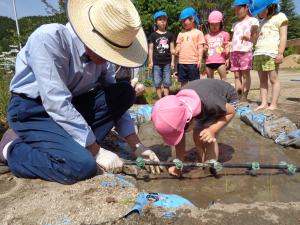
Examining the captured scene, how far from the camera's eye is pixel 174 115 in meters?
2.14

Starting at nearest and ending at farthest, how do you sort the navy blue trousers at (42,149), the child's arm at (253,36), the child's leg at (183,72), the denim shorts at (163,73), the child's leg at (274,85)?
the navy blue trousers at (42,149), the child's leg at (274,85), the child's arm at (253,36), the child's leg at (183,72), the denim shorts at (163,73)

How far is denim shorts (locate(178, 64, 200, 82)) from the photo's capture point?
536 cm

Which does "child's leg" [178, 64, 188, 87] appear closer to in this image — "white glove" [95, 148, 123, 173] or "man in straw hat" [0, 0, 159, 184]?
"man in straw hat" [0, 0, 159, 184]

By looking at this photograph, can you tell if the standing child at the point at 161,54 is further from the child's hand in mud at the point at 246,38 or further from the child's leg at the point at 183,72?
the child's hand in mud at the point at 246,38

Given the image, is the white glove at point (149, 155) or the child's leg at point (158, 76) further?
the child's leg at point (158, 76)

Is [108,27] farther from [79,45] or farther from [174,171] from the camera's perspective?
[174,171]

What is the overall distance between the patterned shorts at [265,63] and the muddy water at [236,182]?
4.55ft

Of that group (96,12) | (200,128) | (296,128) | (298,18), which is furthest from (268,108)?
(298,18)

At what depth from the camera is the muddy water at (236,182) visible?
216cm

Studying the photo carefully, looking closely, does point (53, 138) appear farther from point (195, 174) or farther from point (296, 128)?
point (296, 128)

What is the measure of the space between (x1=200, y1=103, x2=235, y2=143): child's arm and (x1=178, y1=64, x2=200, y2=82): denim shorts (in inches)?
111

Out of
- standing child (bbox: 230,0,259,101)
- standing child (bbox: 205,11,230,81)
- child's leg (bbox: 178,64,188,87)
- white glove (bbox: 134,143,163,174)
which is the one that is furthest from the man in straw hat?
child's leg (bbox: 178,64,188,87)

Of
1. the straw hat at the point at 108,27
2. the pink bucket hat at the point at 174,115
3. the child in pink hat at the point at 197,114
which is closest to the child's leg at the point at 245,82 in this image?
the child in pink hat at the point at 197,114

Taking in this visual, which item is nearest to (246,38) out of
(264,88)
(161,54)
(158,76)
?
(264,88)
